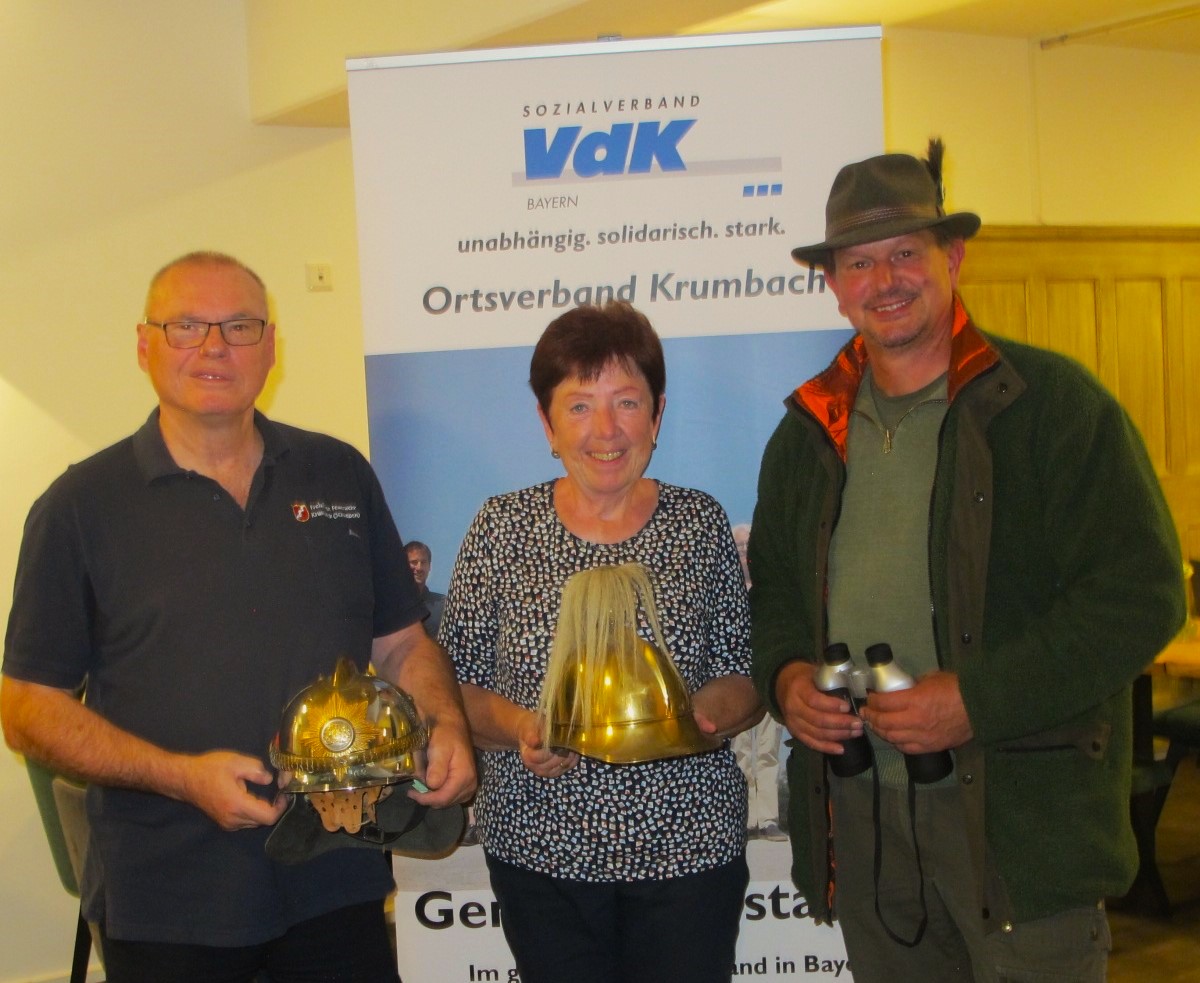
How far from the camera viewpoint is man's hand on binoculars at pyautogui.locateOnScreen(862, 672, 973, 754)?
2.10 meters

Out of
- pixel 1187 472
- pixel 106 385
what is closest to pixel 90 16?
pixel 106 385

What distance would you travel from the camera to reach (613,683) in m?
2.22

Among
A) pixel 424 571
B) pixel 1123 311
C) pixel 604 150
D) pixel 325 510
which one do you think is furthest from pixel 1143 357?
pixel 325 510

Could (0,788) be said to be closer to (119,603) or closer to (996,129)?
(119,603)

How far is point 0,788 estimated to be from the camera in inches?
188

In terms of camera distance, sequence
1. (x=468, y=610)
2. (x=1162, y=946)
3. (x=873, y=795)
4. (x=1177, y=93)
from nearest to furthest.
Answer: (x=873, y=795), (x=468, y=610), (x=1162, y=946), (x=1177, y=93)

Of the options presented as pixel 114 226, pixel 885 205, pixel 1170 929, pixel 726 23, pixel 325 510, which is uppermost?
pixel 726 23

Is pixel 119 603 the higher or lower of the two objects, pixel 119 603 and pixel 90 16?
the lower

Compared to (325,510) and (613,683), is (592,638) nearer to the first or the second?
(613,683)

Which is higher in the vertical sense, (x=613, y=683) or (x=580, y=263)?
(x=580, y=263)

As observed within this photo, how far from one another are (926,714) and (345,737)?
36.5 inches

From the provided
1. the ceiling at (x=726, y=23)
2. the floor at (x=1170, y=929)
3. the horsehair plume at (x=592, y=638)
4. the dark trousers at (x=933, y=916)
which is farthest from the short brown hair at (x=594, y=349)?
the floor at (x=1170, y=929)

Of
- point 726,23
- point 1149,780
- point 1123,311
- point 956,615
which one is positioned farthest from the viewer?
point 1123,311

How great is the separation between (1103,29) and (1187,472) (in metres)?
2.61
